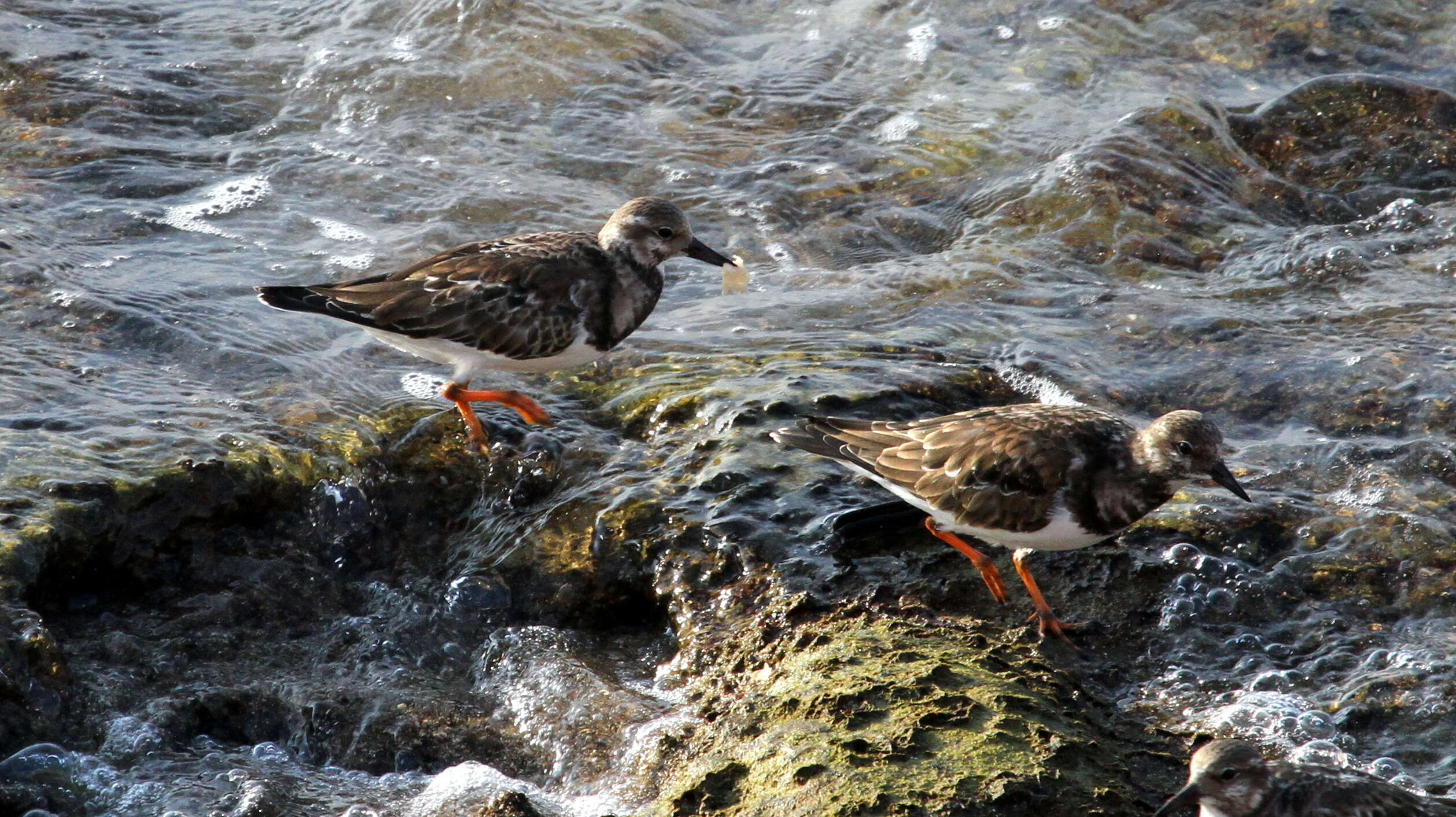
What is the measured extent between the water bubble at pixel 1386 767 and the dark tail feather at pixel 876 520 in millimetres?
1740

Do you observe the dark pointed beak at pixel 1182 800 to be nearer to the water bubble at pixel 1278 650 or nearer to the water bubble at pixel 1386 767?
the water bubble at pixel 1386 767

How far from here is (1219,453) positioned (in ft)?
15.3

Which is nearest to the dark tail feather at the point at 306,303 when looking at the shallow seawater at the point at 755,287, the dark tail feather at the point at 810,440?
the shallow seawater at the point at 755,287

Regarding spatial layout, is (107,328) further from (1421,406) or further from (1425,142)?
(1425,142)

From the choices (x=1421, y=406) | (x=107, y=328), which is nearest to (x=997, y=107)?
(x=1421, y=406)

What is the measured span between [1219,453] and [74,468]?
162 inches

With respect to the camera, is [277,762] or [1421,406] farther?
[1421,406]

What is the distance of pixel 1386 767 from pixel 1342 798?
1.85ft

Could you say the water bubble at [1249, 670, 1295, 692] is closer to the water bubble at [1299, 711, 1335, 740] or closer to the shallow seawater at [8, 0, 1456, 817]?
the shallow seawater at [8, 0, 1456, 817]

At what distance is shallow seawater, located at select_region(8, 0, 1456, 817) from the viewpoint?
438cm

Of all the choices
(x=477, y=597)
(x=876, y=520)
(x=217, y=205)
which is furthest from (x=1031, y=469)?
(x=217, y=205)

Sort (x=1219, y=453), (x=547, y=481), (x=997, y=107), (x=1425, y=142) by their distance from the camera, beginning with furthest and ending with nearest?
(x=997, y=107)
(x=1425, y=142)
(x=547, y=481)
(x=1219, y=453)

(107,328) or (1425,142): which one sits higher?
(107,328)

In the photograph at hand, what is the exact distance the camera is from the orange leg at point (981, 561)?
4773mm
